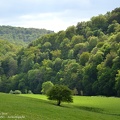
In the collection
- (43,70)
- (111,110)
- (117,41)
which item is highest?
(117,41)

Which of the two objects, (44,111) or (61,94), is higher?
(61,94)

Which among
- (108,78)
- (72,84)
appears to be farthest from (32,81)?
(108,78)

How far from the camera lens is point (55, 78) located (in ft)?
604

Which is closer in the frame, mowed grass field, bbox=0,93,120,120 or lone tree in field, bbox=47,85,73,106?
mowed grass field, bbox=0,93,120,120

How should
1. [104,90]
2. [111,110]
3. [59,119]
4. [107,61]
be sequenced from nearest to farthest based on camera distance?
[59,119]
[111,110]
[104,90]
[107,61]

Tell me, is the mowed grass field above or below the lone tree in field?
below

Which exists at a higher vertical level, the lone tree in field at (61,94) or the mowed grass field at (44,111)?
the lone tree in field at (61,94)

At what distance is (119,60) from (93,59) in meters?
25.5

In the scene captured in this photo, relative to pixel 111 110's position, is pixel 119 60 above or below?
above

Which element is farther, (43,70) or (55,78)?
(43,70)

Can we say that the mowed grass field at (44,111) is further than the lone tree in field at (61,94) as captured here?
No

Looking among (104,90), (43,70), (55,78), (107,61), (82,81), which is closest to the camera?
(104,90)

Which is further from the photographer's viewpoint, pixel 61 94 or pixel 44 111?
pixel 61 94

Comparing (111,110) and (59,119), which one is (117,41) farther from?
(59,119)
